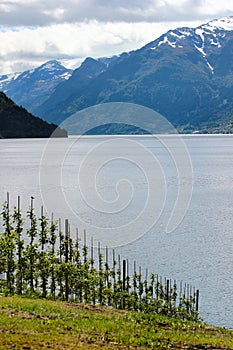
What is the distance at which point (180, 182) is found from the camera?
184 metres

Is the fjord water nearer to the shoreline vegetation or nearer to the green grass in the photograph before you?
the shoreline vegetation

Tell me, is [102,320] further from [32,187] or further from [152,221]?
[32,187]

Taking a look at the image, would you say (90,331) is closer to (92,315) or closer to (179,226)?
(92,315)

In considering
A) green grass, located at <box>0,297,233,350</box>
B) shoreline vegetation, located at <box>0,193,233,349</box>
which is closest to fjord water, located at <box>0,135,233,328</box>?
shoreline vegetation, located at <box>0,193,233,349</box>

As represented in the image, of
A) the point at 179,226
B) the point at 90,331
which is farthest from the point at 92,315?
the point at 179,226

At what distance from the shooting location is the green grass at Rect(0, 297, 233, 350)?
28.0 meters

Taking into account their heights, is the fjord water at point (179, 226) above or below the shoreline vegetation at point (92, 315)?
below

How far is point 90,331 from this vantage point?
104 feet

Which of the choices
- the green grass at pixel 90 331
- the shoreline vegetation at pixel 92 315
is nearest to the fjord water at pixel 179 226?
the shoreline vegetation at pixel 92 315

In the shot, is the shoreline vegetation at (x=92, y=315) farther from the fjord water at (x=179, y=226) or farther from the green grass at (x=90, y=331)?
the fjord water at (x=179, y=226)

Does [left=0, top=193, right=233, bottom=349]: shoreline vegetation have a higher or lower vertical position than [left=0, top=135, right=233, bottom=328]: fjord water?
higher

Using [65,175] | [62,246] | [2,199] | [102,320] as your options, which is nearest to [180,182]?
[65,175]

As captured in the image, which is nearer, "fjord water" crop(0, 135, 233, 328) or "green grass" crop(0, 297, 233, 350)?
"green grass" crop(0, 297, 233, 350)

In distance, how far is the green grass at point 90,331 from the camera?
28.0 m
